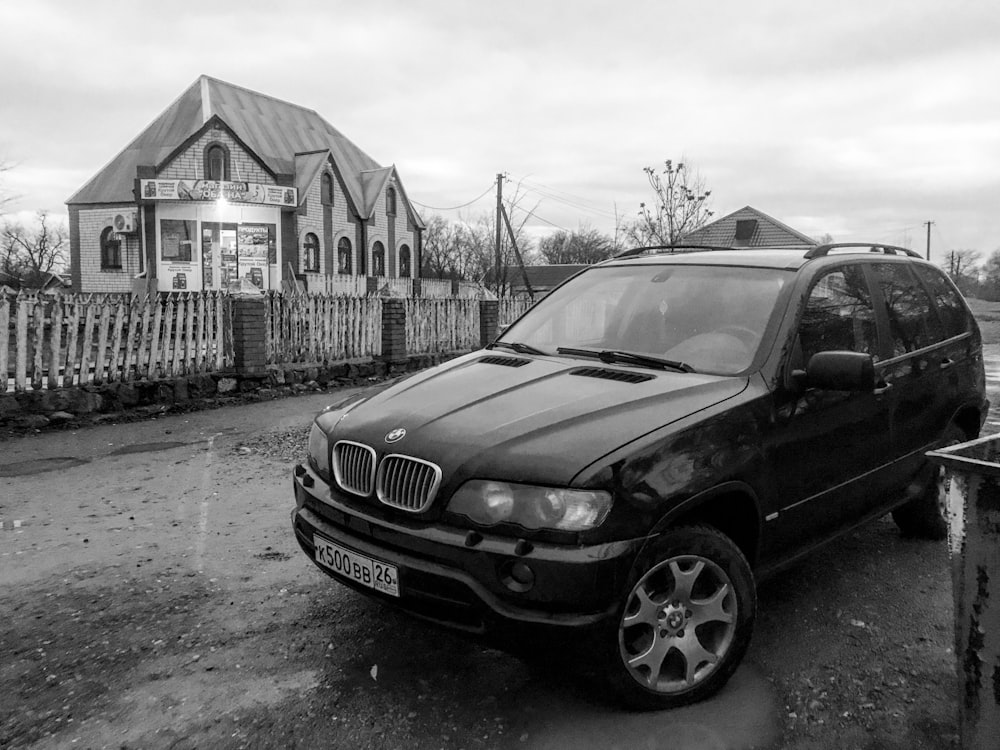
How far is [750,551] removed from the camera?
2965 millimetres

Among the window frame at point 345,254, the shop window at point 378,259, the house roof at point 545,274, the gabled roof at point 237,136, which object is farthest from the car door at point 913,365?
the house roof at point 545,274

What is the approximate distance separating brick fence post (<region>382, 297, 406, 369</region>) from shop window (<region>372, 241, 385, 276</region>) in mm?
26651

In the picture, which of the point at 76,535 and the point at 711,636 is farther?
the point at 76,535

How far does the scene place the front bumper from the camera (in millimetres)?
2369

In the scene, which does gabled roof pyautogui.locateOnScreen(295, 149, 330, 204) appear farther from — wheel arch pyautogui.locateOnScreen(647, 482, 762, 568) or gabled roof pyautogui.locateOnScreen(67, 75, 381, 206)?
wheel arch pyautogui.locateOnScreen(647, 482, 762, 568)

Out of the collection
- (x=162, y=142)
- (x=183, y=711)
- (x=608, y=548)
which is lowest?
(x=183, y=711)

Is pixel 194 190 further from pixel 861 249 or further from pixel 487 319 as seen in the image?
pixel 861 249

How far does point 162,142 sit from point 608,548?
36.5 meters

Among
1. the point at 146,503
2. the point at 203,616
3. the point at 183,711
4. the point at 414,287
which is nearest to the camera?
the point at 183,711

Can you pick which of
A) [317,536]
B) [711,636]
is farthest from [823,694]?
[317,536]

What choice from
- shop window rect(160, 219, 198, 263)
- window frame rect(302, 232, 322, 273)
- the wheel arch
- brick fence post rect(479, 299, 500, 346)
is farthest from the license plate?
window frame rect(302, 232, 322, 273)

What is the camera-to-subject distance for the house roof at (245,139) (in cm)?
3281

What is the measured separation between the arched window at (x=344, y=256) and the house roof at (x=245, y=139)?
2023 millimetres

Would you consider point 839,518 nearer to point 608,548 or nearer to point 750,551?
point 750,551
